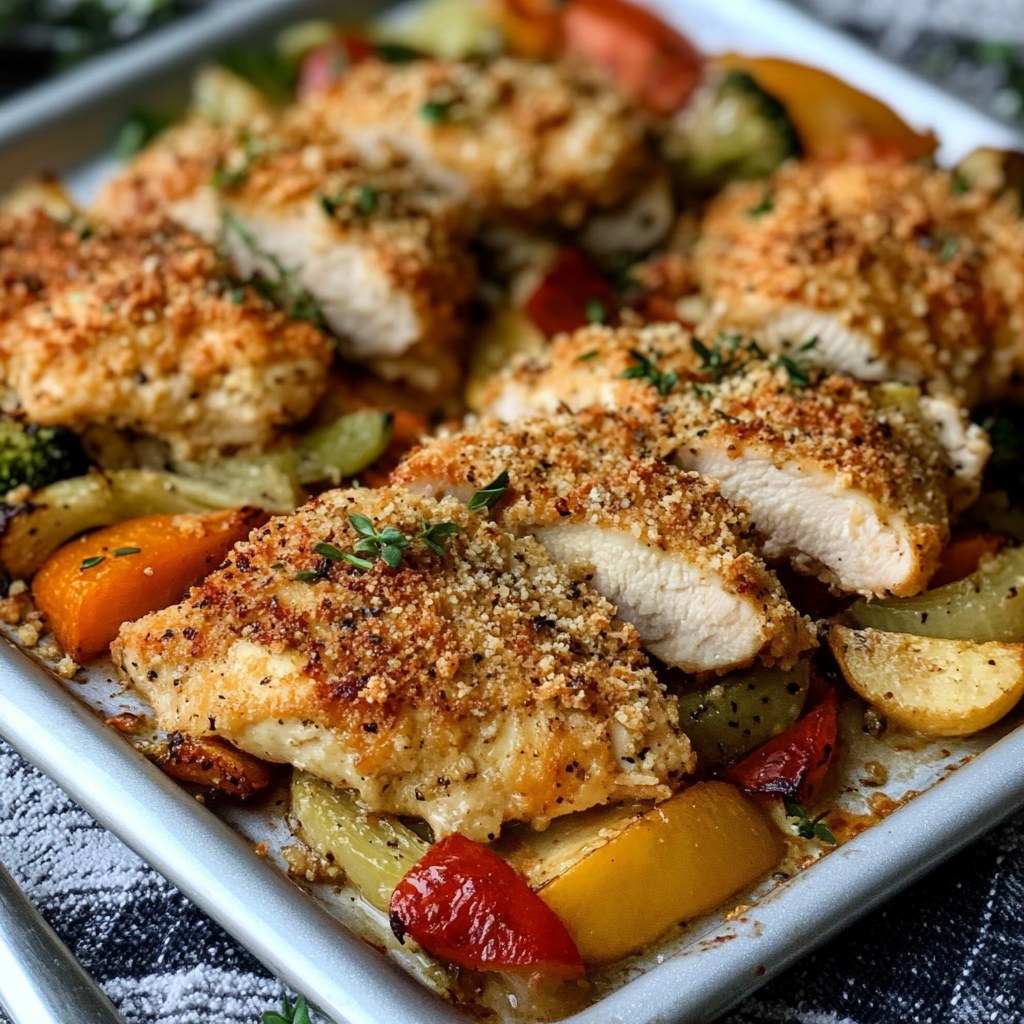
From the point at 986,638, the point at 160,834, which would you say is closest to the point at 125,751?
the point at 160,834

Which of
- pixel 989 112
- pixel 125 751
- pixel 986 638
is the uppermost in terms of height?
pixel 989 112

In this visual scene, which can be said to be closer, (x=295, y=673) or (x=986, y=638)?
(x=295, y=673)

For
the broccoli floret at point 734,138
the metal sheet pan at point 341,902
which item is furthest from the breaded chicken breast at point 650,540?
the broccoli floret at point 734,138

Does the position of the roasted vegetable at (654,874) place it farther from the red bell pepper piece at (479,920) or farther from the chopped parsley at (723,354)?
the chopped parsley at (723,354)

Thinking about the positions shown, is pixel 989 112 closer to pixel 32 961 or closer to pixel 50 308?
pixel 50 308

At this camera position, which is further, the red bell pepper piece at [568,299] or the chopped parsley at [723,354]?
the red bell pepper piece at [568,299]

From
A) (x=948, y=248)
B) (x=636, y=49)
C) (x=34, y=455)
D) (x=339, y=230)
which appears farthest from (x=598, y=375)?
(x=636, y=49)
